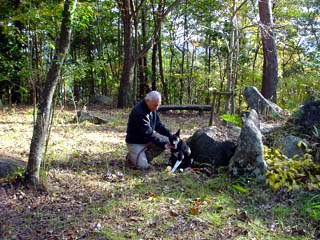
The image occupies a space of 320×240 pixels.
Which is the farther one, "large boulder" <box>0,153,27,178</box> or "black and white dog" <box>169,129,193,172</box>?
"black and white dog" <box>169,129,193,172</box>

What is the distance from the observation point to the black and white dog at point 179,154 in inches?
195

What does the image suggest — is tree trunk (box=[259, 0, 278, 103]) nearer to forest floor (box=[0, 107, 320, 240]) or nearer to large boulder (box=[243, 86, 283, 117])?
large boulder (box=[243, 86, 283, 117])

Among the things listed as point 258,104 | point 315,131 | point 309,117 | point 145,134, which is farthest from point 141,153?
point 258,104

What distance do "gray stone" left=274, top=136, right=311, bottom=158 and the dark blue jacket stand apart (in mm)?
2212

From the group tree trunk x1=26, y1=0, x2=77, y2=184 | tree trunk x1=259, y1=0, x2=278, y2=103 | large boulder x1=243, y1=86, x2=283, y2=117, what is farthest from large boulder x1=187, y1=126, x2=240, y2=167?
tree trunk x1=259, y1=0, x2=278, y2=103

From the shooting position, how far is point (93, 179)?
4277 millimetres

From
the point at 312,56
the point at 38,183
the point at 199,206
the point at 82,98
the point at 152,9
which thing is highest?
the point at 152,9

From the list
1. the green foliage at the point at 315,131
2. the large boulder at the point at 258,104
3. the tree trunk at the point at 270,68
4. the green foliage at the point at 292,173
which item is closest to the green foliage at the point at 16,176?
the green foliage at the point at 292,173

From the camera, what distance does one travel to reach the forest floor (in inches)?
118

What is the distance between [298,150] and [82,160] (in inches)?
156

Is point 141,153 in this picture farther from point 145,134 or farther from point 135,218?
point 135,218

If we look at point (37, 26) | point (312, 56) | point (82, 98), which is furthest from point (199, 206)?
point (82, 98)

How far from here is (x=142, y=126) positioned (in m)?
4.79

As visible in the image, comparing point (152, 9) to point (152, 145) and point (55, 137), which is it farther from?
point (152, 145)
